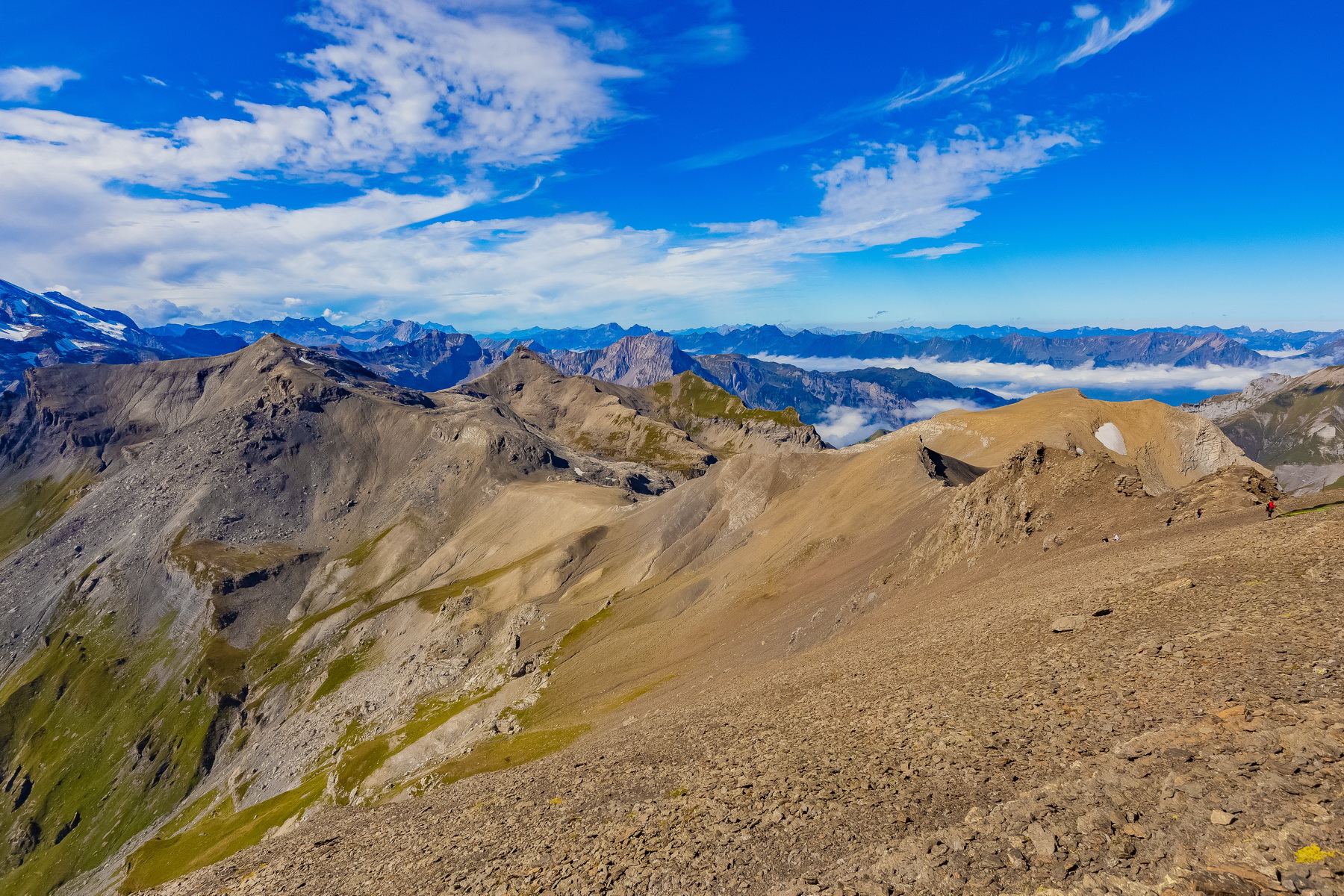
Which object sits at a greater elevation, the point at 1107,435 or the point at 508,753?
the point at 1107,435

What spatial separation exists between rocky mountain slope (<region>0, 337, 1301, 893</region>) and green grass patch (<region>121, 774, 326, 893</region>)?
3.14 ft

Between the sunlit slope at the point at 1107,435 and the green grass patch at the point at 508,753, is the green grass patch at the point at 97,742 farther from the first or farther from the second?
the sunlit slope at the point at 1107,435

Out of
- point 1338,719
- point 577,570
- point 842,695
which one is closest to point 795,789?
point 842,695

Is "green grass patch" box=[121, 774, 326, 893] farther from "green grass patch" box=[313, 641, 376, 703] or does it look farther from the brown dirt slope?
the brown dirt slope

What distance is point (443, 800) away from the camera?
133ft

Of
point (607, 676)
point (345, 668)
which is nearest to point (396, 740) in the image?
point (607, 676)

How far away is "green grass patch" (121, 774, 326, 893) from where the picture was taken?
3615 inches

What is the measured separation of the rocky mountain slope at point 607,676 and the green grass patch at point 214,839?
37.6 inches

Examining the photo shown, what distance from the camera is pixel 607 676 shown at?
3514 inches

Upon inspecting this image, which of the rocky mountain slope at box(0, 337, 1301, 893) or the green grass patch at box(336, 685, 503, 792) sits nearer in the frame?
the rocky mountain slope at box(0, 337, 1301, 893)

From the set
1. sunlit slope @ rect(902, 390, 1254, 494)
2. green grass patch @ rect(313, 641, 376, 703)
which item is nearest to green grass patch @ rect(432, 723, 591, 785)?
green grass patch @ rect(313, 641, 376, 703)

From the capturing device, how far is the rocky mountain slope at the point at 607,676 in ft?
93.4

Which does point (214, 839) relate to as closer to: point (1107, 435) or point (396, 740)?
point (396, 740)

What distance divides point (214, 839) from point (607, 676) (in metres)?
77.0
